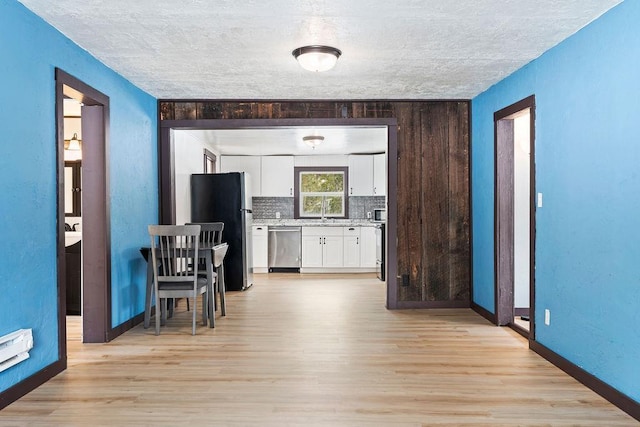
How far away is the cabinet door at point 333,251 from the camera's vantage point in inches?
316

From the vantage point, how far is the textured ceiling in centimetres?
275

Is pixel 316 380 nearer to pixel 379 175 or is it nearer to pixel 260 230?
pixel 260 230

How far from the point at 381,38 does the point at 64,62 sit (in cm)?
215

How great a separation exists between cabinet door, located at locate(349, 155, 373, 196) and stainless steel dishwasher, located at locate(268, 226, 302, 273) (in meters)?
1.33

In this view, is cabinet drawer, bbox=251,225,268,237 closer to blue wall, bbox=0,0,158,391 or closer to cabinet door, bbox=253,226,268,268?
cabinet door, bbox=253,226,268,268

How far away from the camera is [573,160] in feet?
10.2

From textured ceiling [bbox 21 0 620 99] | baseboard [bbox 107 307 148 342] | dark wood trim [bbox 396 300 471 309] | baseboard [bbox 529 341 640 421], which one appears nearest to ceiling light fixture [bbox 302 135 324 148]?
textured ceiling [bbox 21 0 620 99]

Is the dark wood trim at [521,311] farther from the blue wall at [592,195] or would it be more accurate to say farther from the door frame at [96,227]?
the door frame at [96,227]

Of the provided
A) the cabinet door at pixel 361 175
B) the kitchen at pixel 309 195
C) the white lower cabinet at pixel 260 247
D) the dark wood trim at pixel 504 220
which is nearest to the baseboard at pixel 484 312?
the dark wood trim at pixel 504 220

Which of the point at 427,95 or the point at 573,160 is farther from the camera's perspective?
the point at 427,95

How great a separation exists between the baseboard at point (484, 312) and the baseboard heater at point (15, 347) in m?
3.72

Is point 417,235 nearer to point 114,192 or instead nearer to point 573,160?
point 573,160

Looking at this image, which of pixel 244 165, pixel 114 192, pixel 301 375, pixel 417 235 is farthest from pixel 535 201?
pixel 244 165

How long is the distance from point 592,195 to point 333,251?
5401mm
